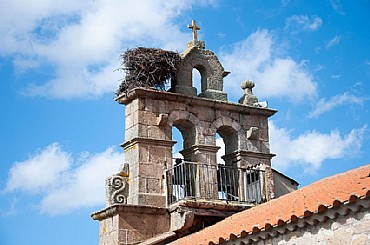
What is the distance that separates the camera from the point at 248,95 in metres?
A: 16.3

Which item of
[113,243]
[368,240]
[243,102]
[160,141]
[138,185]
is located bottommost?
[368,240]

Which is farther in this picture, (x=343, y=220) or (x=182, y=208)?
(x=182, y=208)

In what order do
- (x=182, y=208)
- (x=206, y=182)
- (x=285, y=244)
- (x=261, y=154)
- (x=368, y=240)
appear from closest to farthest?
(x=368, y=240) → (x=285, y=244) → (x=182, y=208) → (x=206, y=182) → (x=261, y=154)

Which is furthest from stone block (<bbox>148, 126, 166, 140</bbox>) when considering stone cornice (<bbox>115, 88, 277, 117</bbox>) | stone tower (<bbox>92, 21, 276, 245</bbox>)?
stone cornice (<bbox>115, 88, 277, 117</bbox>)

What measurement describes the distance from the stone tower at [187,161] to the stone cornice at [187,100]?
0.02m

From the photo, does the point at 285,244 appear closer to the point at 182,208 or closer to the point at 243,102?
the point at 182,208

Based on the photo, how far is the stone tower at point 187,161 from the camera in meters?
14.3

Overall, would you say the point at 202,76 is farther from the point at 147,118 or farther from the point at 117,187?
the point at 117,187

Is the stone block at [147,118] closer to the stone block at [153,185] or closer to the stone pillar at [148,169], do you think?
the stone pillar at [148,169]

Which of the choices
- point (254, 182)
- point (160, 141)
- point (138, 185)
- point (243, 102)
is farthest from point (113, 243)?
point (243, 102)

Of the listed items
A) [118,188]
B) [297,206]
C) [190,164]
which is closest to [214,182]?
[190,164]

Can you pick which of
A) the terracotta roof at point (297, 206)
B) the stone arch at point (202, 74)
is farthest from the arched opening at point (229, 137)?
the terracotta roof at point (297, 206)

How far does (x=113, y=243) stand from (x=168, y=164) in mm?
1913

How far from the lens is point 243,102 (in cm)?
1625
